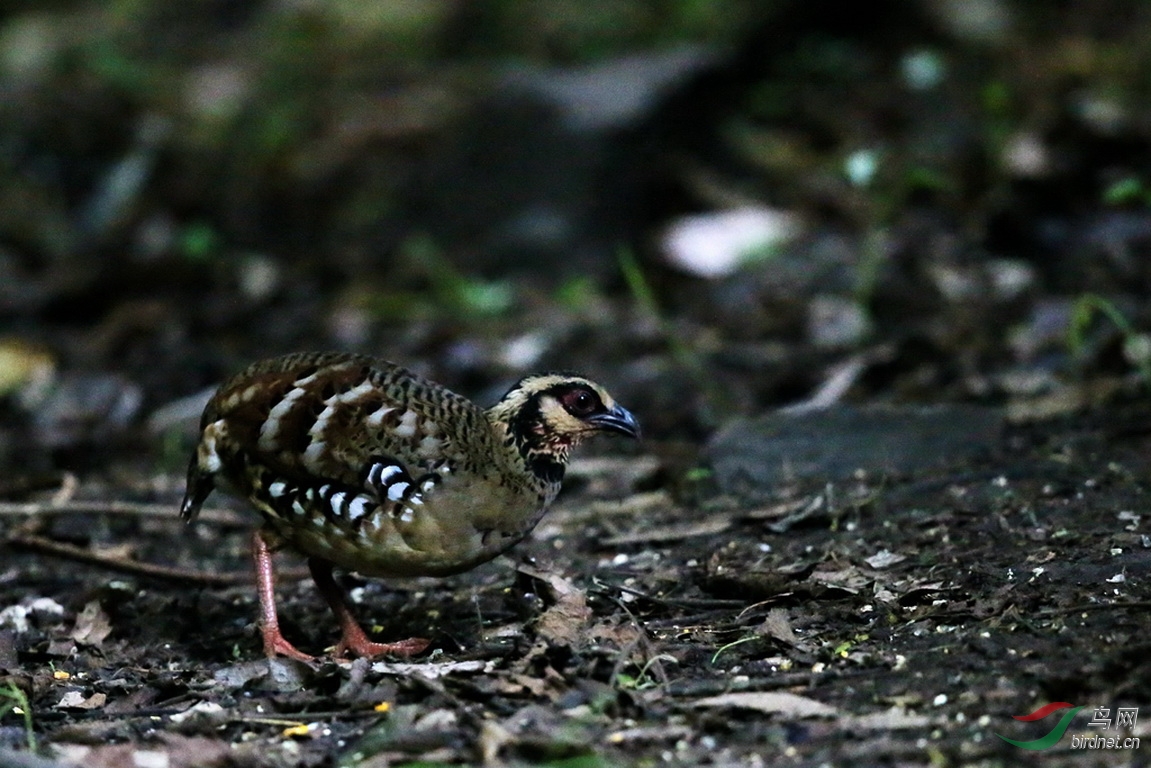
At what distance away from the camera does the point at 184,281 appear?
432 inches

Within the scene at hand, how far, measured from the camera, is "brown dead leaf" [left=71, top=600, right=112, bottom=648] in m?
5.21

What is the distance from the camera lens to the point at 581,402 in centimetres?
511

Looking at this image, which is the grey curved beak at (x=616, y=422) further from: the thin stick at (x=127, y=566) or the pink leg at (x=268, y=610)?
the thin stick at (x=127, y=566)

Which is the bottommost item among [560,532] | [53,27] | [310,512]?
[560,532]

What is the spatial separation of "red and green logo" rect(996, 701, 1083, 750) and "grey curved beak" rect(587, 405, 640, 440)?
6.07 feet

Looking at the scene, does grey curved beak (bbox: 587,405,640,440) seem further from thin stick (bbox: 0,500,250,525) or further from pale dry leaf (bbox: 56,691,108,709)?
thin stick (bbox: 0,500,250,525)

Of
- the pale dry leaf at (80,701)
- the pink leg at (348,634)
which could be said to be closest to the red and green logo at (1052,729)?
the pink leg at (348,634)

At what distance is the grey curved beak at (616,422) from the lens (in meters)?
5.12

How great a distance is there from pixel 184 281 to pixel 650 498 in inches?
218

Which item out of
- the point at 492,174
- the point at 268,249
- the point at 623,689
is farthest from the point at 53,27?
the point at 623,689

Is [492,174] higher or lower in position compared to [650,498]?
higher

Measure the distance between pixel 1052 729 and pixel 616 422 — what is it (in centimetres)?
197

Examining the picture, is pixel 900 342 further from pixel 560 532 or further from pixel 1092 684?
pixel 1092 684

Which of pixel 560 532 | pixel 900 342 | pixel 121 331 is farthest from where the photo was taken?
pixel 121 331
